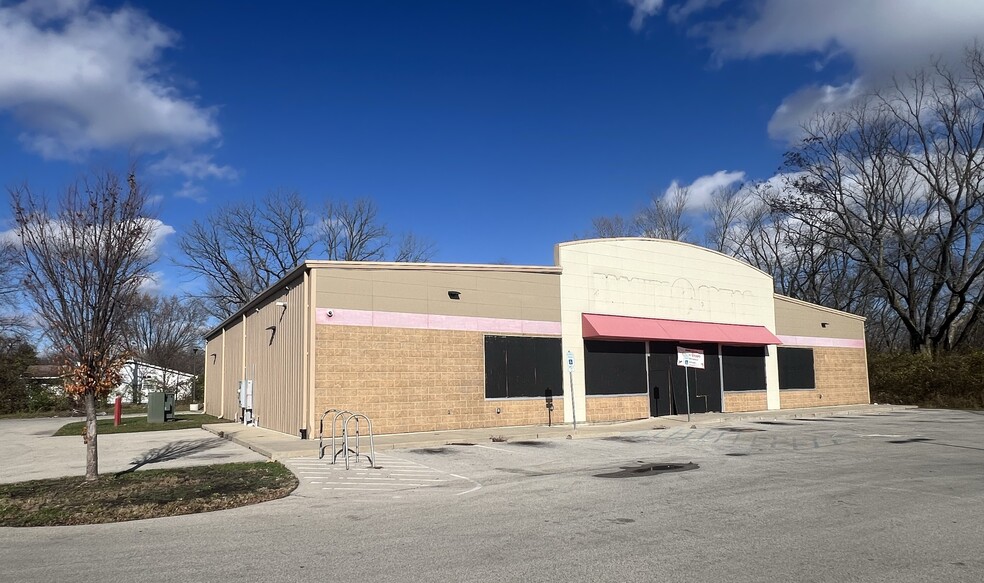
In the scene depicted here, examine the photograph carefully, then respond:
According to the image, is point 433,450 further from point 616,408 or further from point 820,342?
point 820,342

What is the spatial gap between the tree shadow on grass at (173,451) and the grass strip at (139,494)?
1.46m

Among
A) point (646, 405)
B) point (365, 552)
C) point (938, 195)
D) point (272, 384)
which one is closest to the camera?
point (365, 552)

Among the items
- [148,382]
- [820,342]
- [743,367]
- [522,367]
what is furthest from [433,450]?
[148,382]

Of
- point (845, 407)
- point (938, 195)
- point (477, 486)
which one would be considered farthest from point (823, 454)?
point (938, 195)

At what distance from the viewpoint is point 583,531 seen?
7426mm

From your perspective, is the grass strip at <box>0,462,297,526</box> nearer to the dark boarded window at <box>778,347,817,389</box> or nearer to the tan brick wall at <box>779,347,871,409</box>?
the dark boarded window at <box>778,347,817,389</box>

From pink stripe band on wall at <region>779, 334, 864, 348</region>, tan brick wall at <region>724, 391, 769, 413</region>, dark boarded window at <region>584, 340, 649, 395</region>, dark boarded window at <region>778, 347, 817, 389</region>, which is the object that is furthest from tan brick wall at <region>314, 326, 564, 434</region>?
pink stripe band on wall at <region>779, 334, 864, 348</region>

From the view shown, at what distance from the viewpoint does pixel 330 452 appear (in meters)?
15.5

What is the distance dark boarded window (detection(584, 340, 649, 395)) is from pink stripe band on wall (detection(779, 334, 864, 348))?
9.44 meters

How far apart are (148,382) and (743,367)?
1961 inches

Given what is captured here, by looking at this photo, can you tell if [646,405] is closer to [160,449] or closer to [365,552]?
[160,449]

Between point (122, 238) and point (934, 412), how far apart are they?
106ft

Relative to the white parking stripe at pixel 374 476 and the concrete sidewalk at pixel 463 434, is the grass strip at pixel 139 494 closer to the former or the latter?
the white parking stripe at pixel 374 476

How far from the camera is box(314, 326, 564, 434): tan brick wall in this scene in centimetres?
1814
